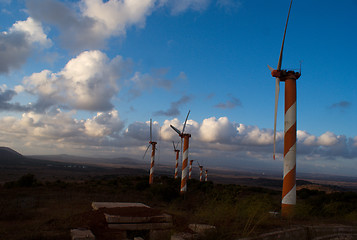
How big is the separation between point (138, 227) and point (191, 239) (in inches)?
91.2

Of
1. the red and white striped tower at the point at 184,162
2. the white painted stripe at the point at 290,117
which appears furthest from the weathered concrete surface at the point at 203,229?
the red and white striped tower at the point at 184,162

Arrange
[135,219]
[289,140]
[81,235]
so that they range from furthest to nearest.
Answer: [289,140] < [135,219] < [81,235]

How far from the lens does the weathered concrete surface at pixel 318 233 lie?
20.0 feet

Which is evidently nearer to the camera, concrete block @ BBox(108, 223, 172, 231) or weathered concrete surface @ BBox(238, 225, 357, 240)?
weathered concrete surface @ BBox(238, 225, 357, 240)

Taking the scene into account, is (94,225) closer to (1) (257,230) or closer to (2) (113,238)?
(2) (113,238)

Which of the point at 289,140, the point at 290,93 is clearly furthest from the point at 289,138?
the point at 290,93

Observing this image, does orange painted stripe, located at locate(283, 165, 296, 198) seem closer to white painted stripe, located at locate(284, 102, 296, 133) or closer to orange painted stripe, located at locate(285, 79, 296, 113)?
white painted stripe, located at locate(284, 102, 296, 133)

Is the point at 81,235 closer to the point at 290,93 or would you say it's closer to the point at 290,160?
the point at 290,160

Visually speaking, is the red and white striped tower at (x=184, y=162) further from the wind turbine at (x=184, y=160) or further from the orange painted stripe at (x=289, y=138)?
the orange painted stripe at (x=289, y=138)

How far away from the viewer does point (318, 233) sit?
6.87m

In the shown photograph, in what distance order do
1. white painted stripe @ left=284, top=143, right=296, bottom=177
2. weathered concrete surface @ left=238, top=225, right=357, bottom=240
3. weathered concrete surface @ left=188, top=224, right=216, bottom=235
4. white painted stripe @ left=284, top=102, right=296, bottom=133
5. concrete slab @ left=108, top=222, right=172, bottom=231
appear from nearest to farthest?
weathered concrete surface @ left=188, top=224, right=216, bottom=235 < weathered concrete surface @ left=238, top=225, right=357, bottom=240 < concrete slab @ left=108, top=222, right=172, bottom=231 < white painted stripe @ left=284, top=143, right=296, bottom=177 < white painted stripe @ left=284, top=102, right=296, bottom=133

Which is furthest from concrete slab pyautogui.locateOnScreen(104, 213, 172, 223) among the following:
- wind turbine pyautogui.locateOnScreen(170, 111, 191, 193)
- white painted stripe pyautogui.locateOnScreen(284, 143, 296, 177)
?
wind turbine pyautogui.locateOnScreen(170, 111, 191, 193)

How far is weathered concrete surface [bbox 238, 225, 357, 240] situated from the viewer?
610 centimetres

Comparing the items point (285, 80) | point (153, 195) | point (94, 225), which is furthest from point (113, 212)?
point (153, 195)
